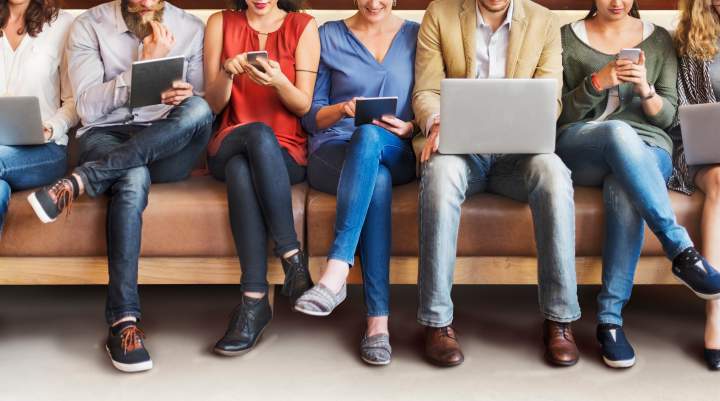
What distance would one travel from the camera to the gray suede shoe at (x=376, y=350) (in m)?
1.93

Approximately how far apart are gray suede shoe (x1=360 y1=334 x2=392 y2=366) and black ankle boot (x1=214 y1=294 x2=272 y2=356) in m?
0.29

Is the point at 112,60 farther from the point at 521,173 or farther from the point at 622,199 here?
the point at 622,199

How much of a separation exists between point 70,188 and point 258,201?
0.48 m

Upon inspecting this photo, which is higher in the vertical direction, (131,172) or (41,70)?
(41,70)

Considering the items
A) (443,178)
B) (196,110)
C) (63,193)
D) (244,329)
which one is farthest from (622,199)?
(63,193)

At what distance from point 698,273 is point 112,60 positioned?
1.79 meters

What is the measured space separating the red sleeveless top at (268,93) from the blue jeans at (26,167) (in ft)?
1.49

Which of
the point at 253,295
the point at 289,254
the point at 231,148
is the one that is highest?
the point at 231,148

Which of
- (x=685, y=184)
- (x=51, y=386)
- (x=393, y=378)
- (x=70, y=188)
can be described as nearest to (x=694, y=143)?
(x=685, y=184)

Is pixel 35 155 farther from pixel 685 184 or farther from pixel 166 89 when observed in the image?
pixel 685 184

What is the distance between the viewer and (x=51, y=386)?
185cm

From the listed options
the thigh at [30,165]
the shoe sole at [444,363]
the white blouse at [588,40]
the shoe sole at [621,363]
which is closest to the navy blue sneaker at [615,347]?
the shoe sole at [621,363]

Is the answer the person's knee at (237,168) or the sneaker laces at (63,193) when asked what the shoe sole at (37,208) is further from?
the person's knee at (237,168)

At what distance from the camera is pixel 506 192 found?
2.06 meters
